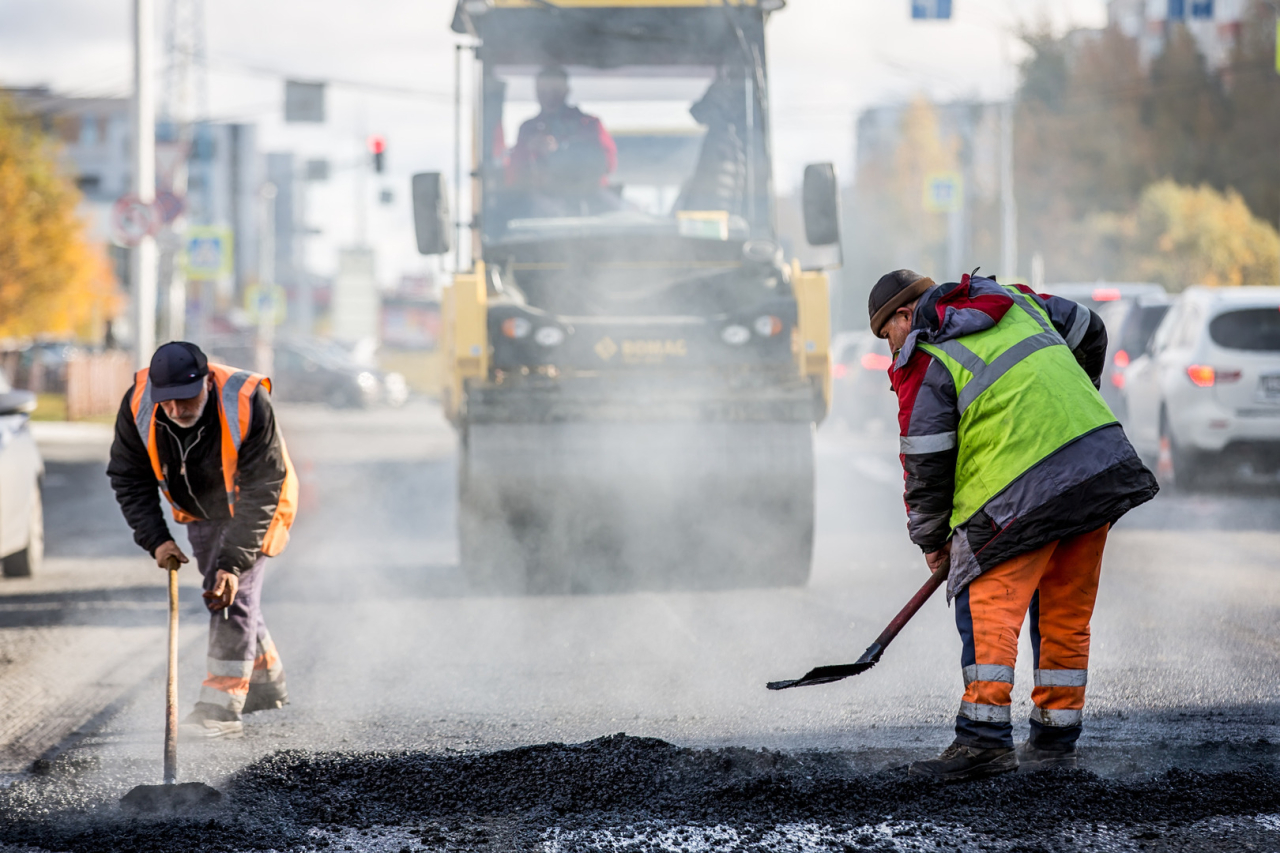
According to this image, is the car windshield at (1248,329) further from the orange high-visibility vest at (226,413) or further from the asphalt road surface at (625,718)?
the orange high-visibility vest at (226,413)

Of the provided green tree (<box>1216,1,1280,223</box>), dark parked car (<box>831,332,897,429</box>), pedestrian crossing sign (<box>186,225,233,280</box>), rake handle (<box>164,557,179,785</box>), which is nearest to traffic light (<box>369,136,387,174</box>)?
pedestrian crossing sign (<box>186,225,233,280</box>)

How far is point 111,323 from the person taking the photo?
34.6 metres

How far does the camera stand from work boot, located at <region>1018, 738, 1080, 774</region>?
4734 mm

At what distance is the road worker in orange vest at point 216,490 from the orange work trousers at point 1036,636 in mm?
2393

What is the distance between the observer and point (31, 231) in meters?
32.1

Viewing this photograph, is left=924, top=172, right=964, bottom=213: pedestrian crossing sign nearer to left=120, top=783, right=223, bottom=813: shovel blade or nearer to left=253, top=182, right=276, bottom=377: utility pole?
left=253, top=182, right=276, bottom=377: utility pole

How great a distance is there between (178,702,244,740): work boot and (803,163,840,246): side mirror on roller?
495 centimetres

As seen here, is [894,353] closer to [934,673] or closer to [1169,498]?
[934,673]

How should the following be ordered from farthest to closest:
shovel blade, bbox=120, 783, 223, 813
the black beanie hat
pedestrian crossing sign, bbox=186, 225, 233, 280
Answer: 1. pedestrian crossing sign, bbox=186, 225, 233, 280
2. the black beanie hat
3. shovel blade, bbox=120, 783, 223, 813

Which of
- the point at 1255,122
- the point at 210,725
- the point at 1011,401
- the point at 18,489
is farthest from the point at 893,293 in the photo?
the point at 1255,122

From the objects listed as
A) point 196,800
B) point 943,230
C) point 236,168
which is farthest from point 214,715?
point 236,168

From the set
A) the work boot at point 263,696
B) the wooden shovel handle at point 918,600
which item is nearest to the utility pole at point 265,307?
the work boot at point 263,696

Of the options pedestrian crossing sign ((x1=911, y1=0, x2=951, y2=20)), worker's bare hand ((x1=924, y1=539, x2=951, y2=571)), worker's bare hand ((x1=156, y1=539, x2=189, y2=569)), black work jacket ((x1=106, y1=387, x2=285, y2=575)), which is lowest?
worker's bare hand ((x1=156, y1=539, x2=189, y2=569))

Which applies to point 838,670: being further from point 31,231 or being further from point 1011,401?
point 31,231
